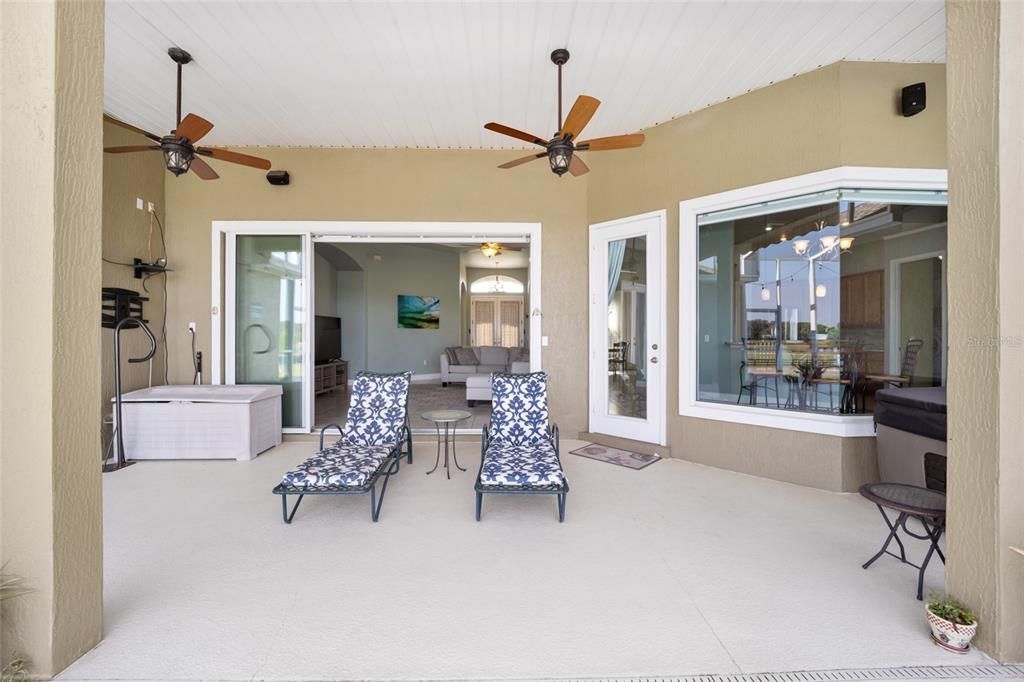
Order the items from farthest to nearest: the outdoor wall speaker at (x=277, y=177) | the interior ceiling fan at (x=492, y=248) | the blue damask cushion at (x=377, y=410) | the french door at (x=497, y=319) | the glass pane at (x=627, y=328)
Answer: the french door at (x=497, y=319)
the interior ceiling fan at (x=492, y=248)
the outdoor wall speaker at (x=277, y=177)
the glass pane at (x=627, y=328)
the blue damask cushion at (x=377, y=410)

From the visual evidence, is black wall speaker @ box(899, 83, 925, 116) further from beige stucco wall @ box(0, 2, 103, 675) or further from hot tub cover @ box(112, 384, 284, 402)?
hot tub cover @ box(112, 384, 284, 402)

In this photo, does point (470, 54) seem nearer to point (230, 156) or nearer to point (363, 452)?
point (230, 156)

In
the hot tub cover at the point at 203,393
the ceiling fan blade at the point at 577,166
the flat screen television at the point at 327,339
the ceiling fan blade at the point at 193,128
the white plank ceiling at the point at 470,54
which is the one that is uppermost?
the white plank ceiling at the point at 470,54

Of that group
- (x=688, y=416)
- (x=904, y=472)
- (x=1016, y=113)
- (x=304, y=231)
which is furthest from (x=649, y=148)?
(x=304, y=231)

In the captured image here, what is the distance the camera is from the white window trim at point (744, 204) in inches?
139

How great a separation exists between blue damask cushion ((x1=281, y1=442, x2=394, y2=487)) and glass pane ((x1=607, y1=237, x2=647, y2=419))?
2.56 meters

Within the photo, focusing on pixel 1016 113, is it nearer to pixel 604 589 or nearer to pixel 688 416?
pixel 604 589

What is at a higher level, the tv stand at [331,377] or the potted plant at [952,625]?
the tv stand at [331,377]

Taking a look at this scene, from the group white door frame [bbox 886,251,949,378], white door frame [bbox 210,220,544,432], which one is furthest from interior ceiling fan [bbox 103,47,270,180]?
white door frame [bbox 886,251,949,378]

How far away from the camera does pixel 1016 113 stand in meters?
1.68

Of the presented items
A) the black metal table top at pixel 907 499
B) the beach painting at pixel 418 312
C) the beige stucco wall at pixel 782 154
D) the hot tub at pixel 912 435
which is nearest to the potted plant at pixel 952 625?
the black metal table top at pixel 907 499

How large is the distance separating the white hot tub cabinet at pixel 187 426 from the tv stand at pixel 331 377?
12.0 feet

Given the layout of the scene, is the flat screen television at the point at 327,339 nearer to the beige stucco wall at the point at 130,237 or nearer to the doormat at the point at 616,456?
the beige stucco wall at the point at 130,237

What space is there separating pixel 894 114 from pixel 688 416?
294 cm
